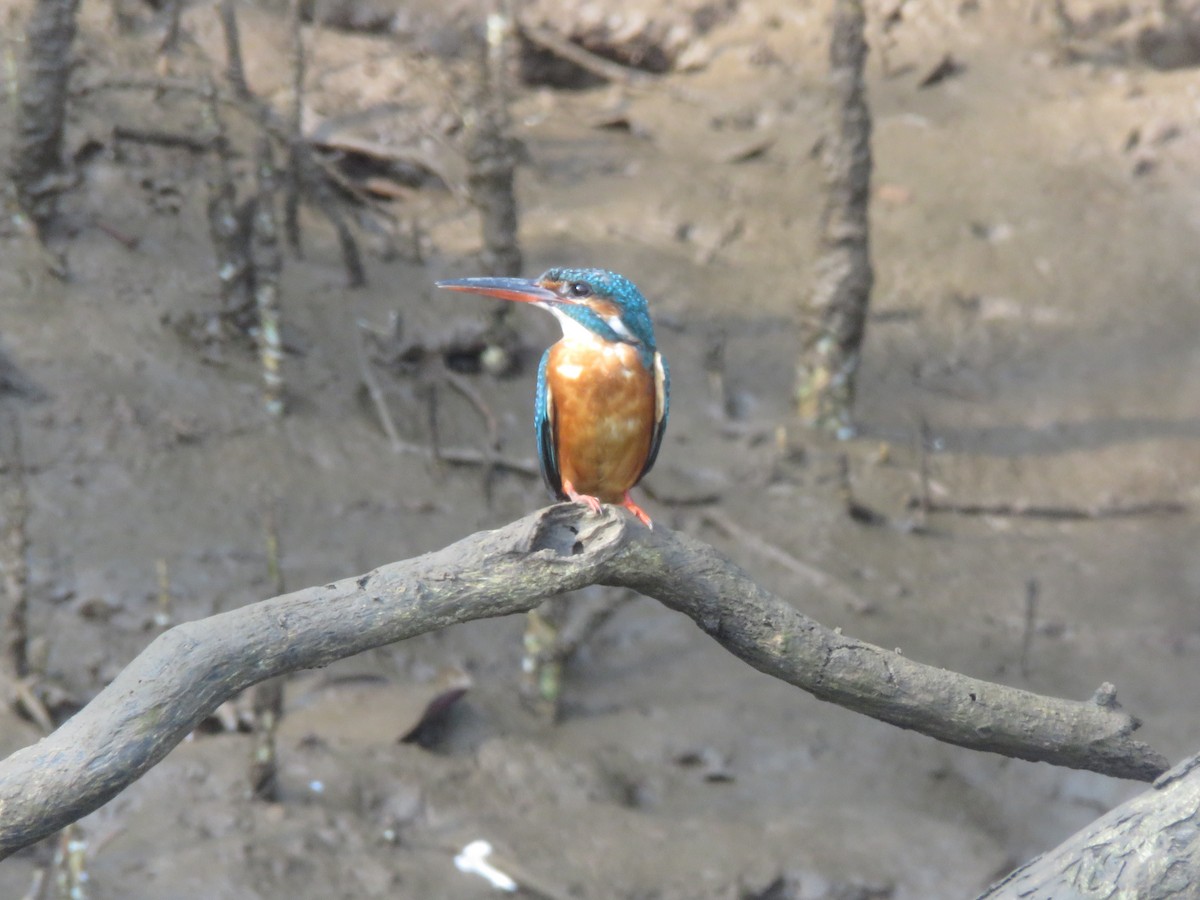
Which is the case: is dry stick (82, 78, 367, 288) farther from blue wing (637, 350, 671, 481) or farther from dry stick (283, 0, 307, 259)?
blue wing (637, 350, 671, 481)

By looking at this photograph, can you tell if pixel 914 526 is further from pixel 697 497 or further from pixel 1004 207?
pixel 1004 207

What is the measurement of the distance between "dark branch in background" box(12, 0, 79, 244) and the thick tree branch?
4875mm

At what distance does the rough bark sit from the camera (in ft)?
5.47

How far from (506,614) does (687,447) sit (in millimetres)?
4614

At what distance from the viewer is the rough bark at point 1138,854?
1667 millimetres

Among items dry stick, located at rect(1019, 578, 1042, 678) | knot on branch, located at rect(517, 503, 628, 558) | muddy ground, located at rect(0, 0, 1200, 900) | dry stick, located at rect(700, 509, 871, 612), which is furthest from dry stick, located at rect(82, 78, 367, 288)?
knot on branch, located at rect(517, 503, 628, 558)

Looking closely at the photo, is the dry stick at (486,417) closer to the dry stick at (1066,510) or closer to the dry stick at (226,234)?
the dry stick at (226,234)

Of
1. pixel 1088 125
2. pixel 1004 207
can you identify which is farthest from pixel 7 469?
pixel 1088 125

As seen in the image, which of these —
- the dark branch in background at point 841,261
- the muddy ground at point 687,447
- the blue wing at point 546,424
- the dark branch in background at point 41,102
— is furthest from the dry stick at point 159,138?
the blue wing at point 546,424

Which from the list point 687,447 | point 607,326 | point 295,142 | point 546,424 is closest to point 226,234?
point 295,142

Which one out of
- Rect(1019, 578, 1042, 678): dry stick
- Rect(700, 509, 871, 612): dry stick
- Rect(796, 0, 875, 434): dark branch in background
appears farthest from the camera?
Rect(796, 0, 875, 434): dark branch in background

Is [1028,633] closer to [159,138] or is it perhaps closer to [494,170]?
[494,170]

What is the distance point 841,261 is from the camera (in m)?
6.85

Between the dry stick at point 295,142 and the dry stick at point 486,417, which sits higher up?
the dry stick at point 295,142
